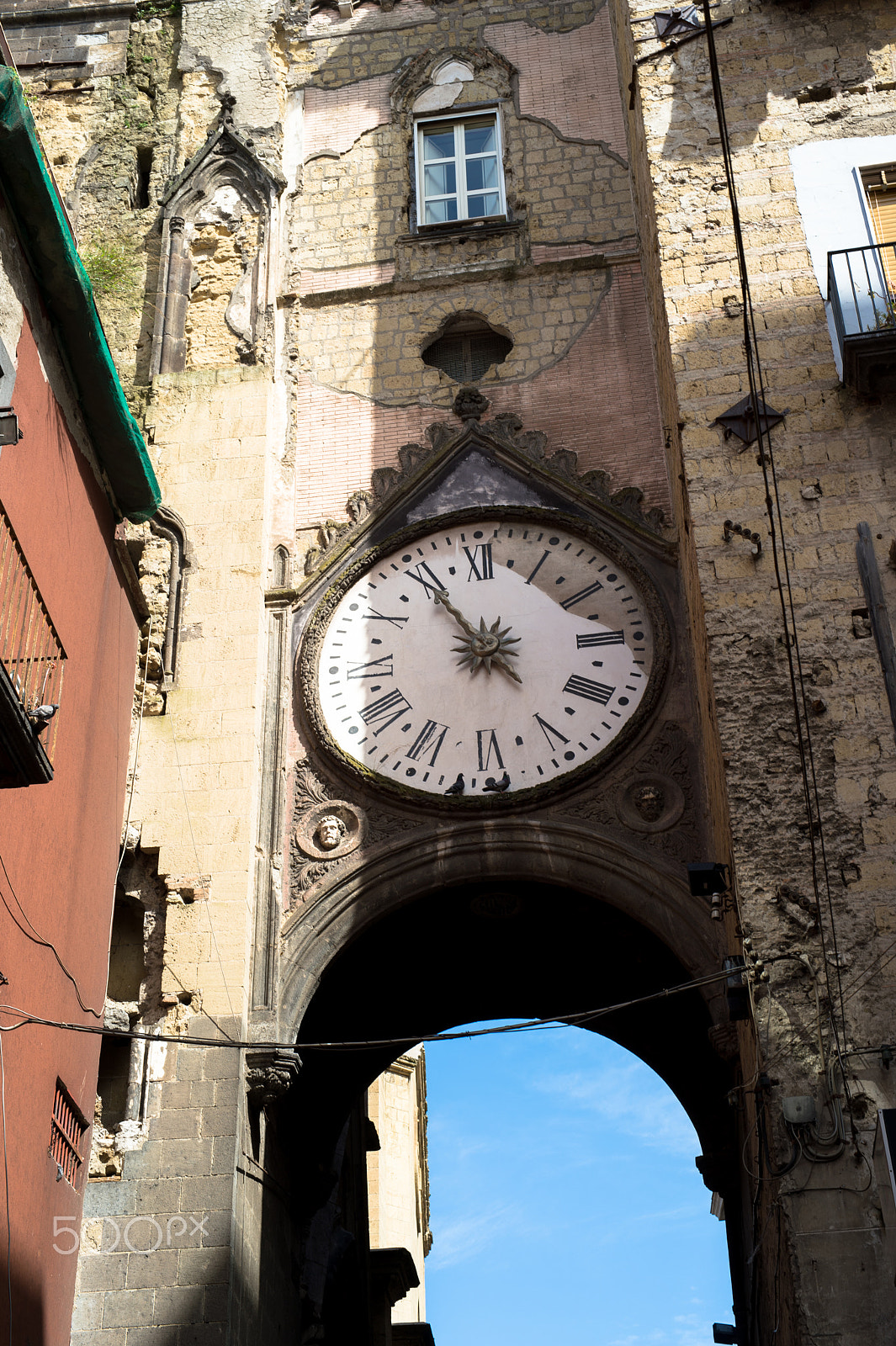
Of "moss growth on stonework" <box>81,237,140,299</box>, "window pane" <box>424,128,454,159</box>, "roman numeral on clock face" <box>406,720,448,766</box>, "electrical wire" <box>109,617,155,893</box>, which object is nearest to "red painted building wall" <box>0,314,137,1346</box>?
"electrical wire" <box>109,617,155,893</box>

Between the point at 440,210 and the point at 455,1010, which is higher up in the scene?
the point at 440,210

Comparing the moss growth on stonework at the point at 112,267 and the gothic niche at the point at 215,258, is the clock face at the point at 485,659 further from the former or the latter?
the moss growth on stonework at the point at 112,267

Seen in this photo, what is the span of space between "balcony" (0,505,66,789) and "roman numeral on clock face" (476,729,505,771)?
3820 mm

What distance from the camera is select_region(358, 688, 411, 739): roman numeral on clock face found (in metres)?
11.9

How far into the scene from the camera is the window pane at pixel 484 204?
14.7 meters

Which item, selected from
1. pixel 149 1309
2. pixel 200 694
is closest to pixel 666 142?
pixel 200 694

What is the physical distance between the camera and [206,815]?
11.3 meters

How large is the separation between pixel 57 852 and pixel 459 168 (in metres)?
8.85

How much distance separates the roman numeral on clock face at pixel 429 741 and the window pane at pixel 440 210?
17.5ft

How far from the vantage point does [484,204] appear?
1480cm

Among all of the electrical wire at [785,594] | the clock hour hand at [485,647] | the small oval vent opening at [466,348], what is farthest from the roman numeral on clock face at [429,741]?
the small oval vent opening at [466,348]

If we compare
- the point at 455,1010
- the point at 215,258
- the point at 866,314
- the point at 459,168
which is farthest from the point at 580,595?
the point at 459,168

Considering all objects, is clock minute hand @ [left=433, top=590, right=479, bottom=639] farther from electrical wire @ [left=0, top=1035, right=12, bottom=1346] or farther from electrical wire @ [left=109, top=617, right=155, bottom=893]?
electrical wire @ [left=0, top=1035, right=12, bottom=1346]

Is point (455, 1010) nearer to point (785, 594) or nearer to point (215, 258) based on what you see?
point (785, 594)
